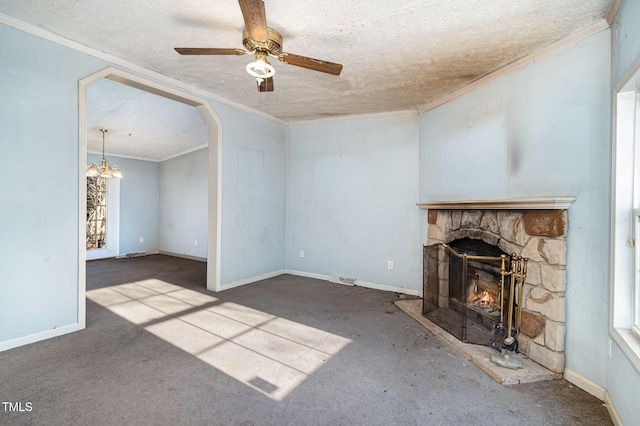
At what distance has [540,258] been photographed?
2.18 meters

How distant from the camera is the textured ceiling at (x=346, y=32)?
1.98m

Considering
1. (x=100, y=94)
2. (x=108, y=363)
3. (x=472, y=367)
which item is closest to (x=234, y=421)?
(x=108, y=363)

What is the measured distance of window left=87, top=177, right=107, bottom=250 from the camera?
21.9 ft

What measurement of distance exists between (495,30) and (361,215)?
105 inches

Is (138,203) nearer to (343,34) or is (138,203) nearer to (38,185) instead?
(38,185)

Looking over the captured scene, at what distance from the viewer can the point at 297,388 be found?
184 centimetres

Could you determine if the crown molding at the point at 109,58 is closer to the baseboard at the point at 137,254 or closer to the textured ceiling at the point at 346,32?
the textured ceiling at the point at 346,32

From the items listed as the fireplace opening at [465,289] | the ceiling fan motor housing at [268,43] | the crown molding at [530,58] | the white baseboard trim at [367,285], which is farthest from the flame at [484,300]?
the ceiling fan motor housing at [268,43]

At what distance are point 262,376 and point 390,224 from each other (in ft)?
8.85

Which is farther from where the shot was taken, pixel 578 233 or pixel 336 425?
pixel 578 233

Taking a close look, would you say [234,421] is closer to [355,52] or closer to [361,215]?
[355,52]

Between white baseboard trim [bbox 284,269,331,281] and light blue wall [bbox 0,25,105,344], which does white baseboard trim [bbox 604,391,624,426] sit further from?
light blue wall [bbox 0,25,105,344]

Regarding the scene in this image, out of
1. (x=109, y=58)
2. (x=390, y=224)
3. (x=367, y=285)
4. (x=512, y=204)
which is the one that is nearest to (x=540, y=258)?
(x=512, y=204)

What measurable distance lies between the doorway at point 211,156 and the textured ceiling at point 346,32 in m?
0.21
